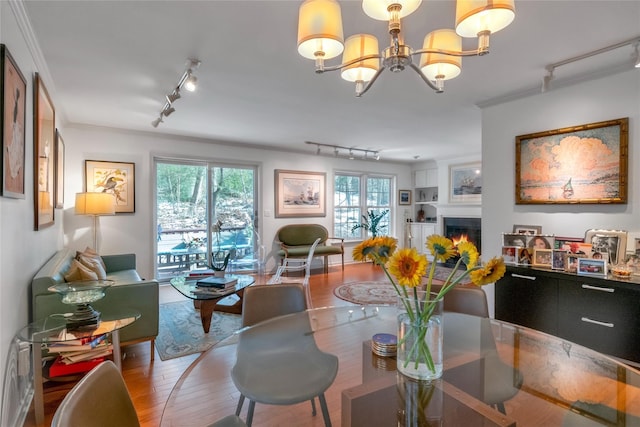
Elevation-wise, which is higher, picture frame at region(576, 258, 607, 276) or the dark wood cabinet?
picture frame at region(576, 258, 607, 276)

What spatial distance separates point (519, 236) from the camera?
9.32ft

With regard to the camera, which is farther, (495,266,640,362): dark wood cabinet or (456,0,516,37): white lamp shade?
(495,266,640,362): dark wood cabinet

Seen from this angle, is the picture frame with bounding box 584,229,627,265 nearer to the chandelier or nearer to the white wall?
the white wall

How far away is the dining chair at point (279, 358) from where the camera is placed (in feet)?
4.88

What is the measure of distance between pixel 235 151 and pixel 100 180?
2.09 m

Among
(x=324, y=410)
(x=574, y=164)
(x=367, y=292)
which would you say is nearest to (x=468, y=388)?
(x=324, y=410)

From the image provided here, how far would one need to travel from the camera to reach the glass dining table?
4.13 feet

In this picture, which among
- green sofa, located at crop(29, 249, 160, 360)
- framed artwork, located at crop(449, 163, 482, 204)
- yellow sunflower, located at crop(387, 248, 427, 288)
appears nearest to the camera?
yellow sunflower, located at crop(387, 248, 427, 288)

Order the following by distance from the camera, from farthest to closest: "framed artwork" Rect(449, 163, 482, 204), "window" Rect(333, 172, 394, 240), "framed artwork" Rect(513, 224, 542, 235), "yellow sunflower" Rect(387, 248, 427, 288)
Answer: "window" Rect(333, 172, 394, 240) → "framed artwork" Rect(449, 163, 482, 204) → "framed artwork" Rect(513, 224, 542, 235) → "yellow sunflower" Rect(387, 248, 427, 288)

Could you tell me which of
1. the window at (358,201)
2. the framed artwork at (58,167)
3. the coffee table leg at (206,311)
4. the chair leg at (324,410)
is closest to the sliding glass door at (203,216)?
the framed artwork at (58,167)

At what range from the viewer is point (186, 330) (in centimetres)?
325

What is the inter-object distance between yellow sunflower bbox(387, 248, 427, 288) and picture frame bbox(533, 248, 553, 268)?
216cm

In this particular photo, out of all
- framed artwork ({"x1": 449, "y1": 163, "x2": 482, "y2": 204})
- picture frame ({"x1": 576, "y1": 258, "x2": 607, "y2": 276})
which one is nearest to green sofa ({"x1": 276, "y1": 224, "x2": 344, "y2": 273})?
framed artwork ({"x1": 449, "y1": 163, "x2": 482, "y2": 204})

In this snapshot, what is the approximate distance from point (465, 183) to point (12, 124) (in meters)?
7.03
